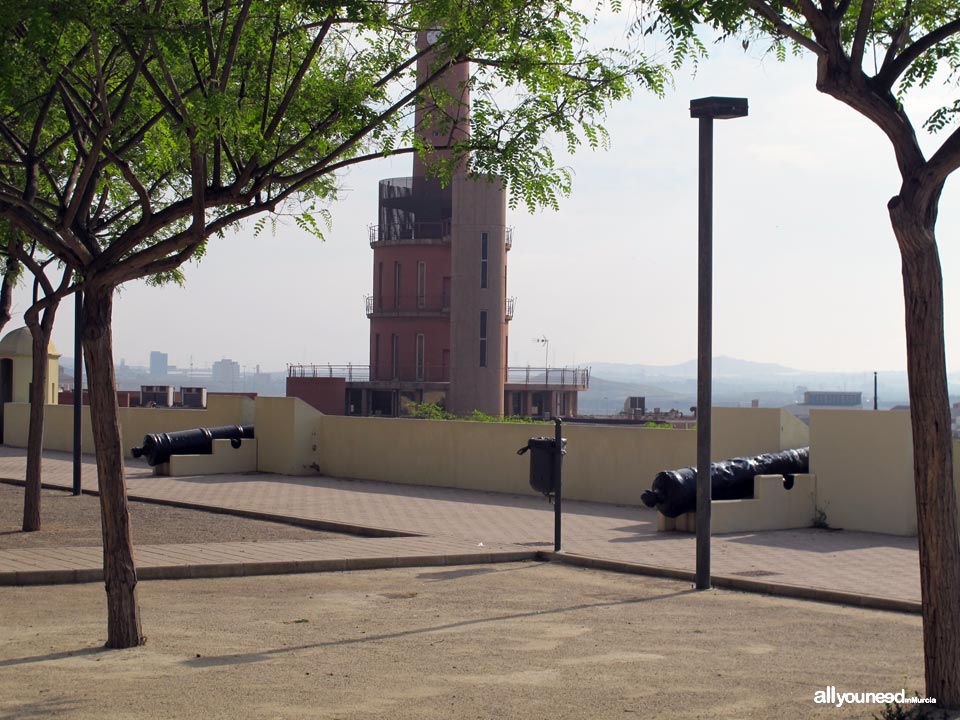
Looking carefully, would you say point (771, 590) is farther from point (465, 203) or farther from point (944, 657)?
point (465, 203)

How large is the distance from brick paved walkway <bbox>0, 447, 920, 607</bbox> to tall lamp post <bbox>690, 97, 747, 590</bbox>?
62cm

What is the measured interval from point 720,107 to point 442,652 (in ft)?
18.6

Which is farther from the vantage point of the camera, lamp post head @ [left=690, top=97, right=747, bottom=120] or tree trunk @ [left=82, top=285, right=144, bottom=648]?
lamp post head @ [left=690, top=97, right=747, bottom=120]

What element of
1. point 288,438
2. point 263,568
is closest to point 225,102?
point 263,568

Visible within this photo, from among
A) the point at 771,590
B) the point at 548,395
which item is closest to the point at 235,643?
the point at 771,590

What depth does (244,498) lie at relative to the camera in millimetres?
19297

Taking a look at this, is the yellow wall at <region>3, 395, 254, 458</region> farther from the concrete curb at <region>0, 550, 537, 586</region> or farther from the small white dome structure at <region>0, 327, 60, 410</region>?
the concrete curb at <region>0, 550, 537, 586</region>

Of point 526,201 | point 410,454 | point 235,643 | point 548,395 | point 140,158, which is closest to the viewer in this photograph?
point 235,643

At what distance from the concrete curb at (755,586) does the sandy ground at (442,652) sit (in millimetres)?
260

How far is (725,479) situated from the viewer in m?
15.6

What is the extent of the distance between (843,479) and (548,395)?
60248 mm

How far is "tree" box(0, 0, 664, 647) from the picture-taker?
26.0 ft

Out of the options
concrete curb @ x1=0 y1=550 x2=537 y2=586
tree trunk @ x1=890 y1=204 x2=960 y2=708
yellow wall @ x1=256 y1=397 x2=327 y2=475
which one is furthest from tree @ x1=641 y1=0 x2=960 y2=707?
yellow wall @ x1=256 y1=397 x2=327 y2=475

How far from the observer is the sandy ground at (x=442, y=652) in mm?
6332
